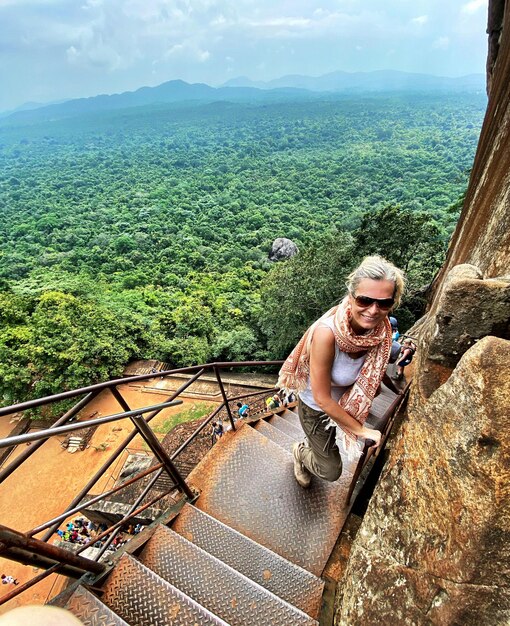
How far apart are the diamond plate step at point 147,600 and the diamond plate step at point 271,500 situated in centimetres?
95

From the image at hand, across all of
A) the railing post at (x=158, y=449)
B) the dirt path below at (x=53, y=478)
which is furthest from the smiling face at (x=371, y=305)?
the dirt path below at (x=53, y=478)

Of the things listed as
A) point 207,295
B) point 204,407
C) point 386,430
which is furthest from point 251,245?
point 386,430

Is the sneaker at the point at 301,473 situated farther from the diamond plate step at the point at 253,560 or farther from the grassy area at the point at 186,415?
the grassy area at the point at 186,415

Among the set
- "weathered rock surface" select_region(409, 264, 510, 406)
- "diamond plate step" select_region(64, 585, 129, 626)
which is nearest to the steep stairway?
"diamond plate step" select_region(64, 585, 129, 626)

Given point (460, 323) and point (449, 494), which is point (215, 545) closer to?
point (449, 494)

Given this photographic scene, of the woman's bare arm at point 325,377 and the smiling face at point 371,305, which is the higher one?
the smiling face at point 371,305

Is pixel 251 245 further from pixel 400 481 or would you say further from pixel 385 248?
pixel 400 481

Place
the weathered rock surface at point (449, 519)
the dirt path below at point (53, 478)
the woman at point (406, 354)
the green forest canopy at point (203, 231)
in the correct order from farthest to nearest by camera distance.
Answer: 1. the green forest canopy at point (203, 231)
2. the dirt path below at point (53, 478)
3. the woman at point (406, 354)
4. the weathered rock surface at point (449, 519)

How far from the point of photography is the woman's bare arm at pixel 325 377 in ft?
6.69

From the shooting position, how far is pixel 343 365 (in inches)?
87.4

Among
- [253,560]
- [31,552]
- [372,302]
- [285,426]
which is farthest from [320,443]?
[285,426]

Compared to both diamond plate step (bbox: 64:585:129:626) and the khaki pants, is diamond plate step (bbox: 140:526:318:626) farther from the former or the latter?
the khaki pants

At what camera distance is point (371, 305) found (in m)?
1.98

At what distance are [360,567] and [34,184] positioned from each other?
104877 mm
